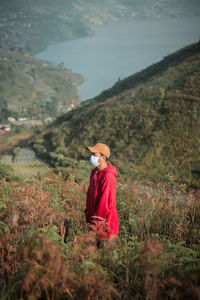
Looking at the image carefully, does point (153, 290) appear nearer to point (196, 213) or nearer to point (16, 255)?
point (16, 255)

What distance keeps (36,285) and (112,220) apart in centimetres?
144

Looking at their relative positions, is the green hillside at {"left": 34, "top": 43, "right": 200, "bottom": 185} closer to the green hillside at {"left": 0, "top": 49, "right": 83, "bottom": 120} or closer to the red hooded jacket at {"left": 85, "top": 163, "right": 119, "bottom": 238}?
the red hooded jacket at {"left": 85, "top": 163, "right": 119, "bottom": 238}

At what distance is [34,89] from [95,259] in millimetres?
130316

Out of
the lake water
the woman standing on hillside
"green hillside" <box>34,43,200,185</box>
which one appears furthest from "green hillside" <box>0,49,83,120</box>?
the woman standing on hillside

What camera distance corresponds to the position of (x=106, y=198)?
2715 millimetres

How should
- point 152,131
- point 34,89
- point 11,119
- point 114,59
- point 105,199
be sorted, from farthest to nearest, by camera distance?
point 114,59, point 34,89, point 11,119, point 152,131, point 105,199

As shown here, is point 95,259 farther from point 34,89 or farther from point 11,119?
point 34,89

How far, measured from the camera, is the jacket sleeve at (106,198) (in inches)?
106

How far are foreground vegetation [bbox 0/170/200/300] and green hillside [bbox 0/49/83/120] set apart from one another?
301 ft

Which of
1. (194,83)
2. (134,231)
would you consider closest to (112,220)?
(134,231)

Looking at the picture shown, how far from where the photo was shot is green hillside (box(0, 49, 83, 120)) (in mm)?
100062

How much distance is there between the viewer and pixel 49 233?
6.87 feet

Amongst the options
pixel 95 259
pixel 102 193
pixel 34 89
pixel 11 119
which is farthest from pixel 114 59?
pixel 95 259

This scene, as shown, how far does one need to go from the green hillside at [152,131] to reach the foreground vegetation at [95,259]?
933cm
